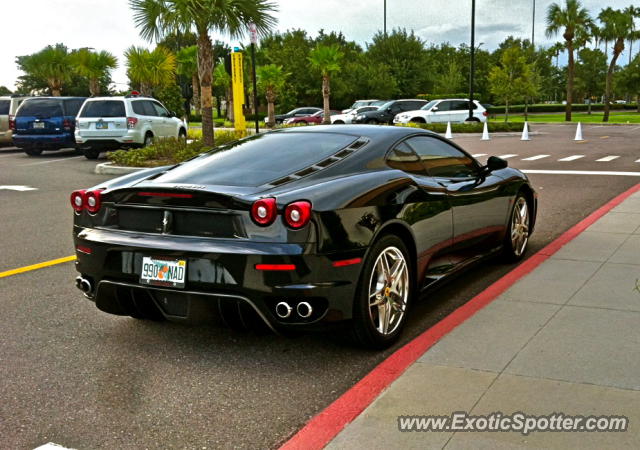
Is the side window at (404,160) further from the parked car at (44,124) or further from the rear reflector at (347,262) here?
the parked car at (44,124)

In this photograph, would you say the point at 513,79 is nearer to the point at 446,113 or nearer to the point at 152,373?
the point at 446,113

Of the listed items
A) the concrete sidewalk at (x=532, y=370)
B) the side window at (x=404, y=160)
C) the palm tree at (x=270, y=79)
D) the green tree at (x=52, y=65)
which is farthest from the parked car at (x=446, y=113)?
the side window at (x=404, y=160)

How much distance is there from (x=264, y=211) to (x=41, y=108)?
20274 mm

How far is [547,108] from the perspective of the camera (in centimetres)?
7188

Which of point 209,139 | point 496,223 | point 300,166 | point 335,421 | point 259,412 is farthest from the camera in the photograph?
point 209,139

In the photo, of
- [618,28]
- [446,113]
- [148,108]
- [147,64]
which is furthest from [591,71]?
[148,108]

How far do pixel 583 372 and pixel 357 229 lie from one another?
4.94ft

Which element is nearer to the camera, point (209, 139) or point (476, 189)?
point (476, 189)

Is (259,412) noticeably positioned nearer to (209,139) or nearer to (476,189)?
(476,189)

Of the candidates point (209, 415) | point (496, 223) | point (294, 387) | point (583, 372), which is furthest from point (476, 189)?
point (209, 415)

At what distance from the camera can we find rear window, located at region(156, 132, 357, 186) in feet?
14.8

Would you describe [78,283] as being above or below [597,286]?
above

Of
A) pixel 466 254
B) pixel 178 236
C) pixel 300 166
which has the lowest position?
pixel 466 254

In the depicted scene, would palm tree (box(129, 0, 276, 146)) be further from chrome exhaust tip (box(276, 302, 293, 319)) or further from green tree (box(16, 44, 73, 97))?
green tree (box(16, 44, 73, 97))
